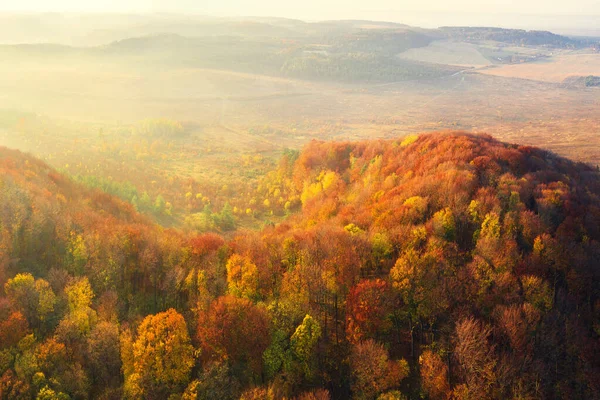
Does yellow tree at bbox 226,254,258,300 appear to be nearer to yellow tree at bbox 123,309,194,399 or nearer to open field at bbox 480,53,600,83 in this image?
yellow tree at bbox 123,309,194,399

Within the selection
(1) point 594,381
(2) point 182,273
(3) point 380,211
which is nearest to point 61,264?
(2) point 182,273

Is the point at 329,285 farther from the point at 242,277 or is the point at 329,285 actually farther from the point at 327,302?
the point at 242,277

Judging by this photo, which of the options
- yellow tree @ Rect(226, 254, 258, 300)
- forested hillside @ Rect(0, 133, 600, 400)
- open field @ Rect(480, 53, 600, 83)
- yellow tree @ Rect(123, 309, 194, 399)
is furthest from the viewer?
open field @ Rect(480, 53, 600, 83)

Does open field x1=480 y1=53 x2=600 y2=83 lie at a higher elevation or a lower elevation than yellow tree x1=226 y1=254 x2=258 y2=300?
higher

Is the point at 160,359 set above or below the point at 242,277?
below

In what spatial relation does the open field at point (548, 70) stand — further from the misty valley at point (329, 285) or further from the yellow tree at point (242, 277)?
the yellow tree at point (242, 277)

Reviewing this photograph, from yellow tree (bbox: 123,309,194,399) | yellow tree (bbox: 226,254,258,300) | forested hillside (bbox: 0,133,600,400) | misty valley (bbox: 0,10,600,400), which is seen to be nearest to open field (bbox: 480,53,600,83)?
misty valley (bbox: 0,10,600,400)

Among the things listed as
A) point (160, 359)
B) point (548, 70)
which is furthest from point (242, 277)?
point (548, 70)

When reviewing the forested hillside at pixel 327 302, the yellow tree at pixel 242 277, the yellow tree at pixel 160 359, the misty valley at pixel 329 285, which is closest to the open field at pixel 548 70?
the misty valley at pixel 329 285

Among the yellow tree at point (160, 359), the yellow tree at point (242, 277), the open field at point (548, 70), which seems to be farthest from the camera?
the open field at point (548, 70)
